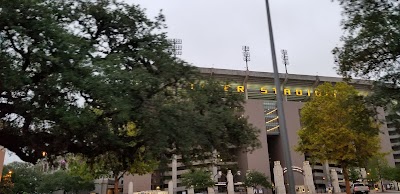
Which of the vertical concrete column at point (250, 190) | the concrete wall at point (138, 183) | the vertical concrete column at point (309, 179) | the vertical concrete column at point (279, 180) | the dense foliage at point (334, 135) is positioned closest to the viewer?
the dense foliage at point (334, 135)

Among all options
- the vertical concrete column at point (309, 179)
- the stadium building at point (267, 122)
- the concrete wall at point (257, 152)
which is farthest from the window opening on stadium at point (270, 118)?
the vertical concrete column at point (309, 179)

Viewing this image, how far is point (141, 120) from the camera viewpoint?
12602 mm

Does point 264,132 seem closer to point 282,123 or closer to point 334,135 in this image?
point 334,135

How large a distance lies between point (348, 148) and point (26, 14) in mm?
25453

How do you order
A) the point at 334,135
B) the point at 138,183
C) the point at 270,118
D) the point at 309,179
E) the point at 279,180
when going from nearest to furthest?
the point at 334,135
the point at 309,179
the point at 279,180
the point at 138,183
the point at 270,118

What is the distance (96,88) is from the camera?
36.0 ft

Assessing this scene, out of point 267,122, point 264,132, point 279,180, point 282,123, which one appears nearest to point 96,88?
point 282,123

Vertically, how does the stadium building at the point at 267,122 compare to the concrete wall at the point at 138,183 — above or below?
above

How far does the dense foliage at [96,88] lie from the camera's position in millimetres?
11250

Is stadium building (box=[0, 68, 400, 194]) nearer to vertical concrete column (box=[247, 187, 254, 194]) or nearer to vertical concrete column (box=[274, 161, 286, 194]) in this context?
vertical concrete column (box=[247, 187, 254, 194])

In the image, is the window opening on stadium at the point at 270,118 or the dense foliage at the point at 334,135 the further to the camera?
the window opening on stadium at the point at 270,118

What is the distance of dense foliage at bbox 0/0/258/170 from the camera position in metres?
11.2

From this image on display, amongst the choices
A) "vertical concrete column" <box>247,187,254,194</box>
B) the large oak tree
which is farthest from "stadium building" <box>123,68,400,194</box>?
the large oak tree

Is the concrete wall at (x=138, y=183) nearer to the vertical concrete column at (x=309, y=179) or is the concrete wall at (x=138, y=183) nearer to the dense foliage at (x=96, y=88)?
the vertical concrete column at (x=309, y=179)
